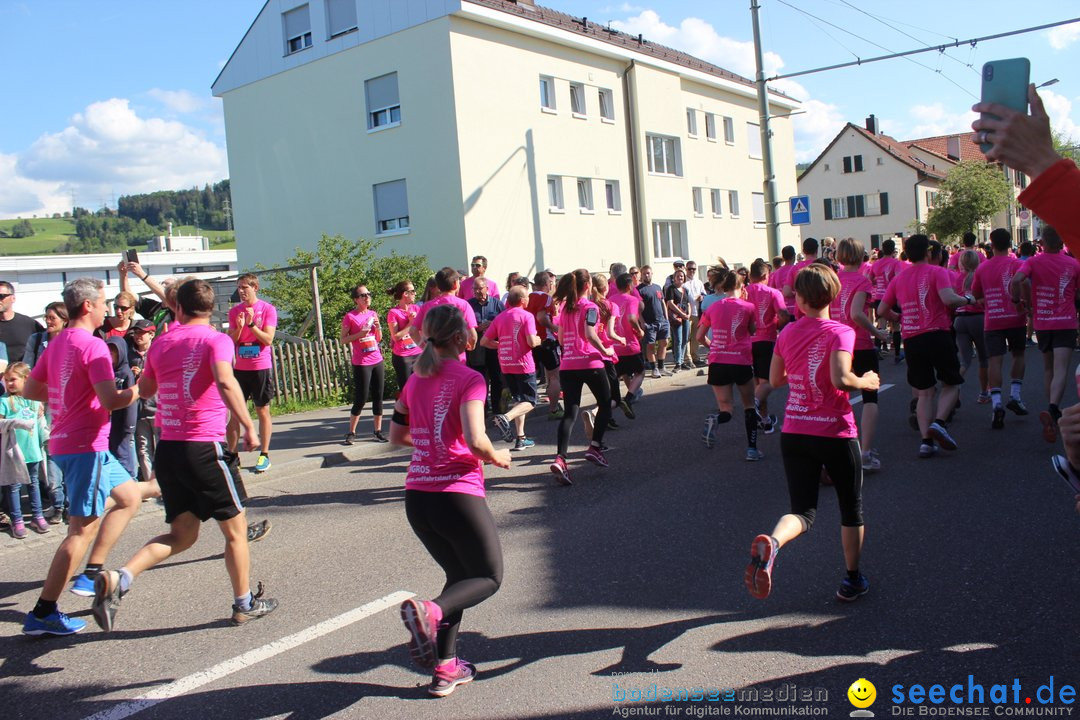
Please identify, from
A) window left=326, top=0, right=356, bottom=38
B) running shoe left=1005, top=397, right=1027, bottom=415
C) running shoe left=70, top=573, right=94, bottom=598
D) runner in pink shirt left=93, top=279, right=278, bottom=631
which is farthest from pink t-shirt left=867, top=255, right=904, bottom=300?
window left=326, top=0, right=356, bottom=38

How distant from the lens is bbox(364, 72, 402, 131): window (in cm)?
2602

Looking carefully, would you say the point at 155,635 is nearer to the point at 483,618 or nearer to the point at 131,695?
the point at 131,695

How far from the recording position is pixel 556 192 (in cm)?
2808

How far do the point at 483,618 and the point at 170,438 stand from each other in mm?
2056

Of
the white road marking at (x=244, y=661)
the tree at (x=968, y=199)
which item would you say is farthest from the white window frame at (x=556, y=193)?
the tree at (x=968, y=199)

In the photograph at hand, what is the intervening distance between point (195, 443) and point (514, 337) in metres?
5.27

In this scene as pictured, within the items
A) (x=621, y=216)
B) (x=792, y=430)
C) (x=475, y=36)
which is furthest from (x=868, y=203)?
(x=792, y=430)

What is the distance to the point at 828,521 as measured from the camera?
6.23 meters

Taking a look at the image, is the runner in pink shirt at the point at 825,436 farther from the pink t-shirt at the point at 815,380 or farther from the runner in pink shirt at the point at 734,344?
the runner in pink shirt at the point at 734,344

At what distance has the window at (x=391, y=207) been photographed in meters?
26.2

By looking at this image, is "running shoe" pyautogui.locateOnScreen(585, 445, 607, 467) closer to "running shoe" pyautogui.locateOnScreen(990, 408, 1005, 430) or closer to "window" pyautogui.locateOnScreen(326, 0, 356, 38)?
"running shoe" pyautogui.locateOnScreen(990, 408, 1005, 430)

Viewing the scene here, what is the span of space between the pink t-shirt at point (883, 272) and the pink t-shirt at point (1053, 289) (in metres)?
4.05

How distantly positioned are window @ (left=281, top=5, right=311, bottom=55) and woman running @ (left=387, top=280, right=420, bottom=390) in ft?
67.5

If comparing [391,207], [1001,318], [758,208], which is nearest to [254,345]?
[1001,318]
